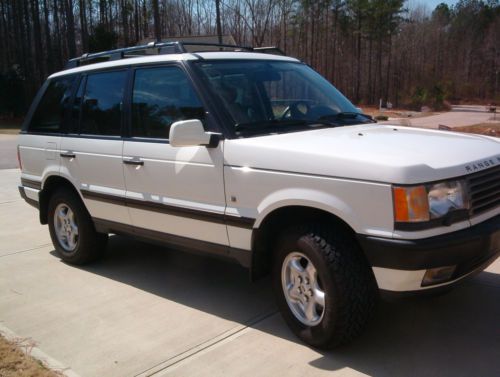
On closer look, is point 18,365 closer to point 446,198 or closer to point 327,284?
point 327,284

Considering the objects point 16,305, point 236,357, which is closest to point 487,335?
point 236,357

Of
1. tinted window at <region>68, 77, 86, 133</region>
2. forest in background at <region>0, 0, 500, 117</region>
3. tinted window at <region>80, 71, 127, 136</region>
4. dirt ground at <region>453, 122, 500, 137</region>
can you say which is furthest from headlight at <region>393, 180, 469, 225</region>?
forest in background at <region>0, 0, 500, 117</region>

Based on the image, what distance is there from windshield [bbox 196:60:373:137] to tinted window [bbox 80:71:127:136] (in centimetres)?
99

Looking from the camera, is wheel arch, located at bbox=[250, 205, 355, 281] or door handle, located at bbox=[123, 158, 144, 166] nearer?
wheel arch, located at bbox=[250, 205, 355, 281]

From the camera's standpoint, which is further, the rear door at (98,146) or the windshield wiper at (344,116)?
the rear door at (98,146)

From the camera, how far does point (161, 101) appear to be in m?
4.23

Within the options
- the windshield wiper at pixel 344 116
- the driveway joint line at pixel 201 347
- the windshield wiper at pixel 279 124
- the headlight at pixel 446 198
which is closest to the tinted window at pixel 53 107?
the windshield wiper at pixel 279 124

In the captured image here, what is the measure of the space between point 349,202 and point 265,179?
643 millimetres

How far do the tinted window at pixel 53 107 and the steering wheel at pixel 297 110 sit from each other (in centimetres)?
238

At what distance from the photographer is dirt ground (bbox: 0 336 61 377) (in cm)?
324

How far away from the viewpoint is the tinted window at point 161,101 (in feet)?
13.1

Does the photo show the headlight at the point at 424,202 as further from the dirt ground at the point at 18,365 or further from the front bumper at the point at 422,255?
the dirt ground at the point at 18,365

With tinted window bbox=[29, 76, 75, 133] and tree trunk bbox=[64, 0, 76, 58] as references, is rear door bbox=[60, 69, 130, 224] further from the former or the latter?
tree trunk bbox=[64, 0, 76, 58]

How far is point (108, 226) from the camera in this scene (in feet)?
15.9
